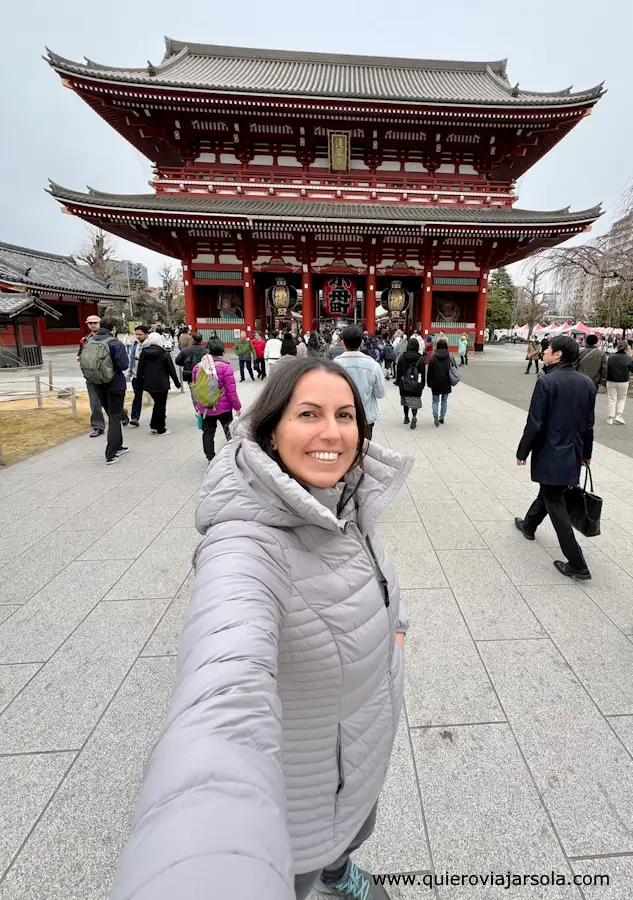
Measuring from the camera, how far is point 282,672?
38.2 inches

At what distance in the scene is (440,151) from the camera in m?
17.1

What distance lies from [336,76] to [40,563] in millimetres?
23934

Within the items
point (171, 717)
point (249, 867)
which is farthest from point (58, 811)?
point (249, 867)

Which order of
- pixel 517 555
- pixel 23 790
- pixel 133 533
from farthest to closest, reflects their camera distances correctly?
1. pixel 133 533
2. pixel 517 555
3. pixel 23 790

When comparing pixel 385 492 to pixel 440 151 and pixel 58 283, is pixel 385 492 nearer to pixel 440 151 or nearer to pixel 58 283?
pixel 440 151

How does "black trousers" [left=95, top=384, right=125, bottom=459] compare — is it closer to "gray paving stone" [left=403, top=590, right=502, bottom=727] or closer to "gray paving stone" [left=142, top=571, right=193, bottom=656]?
"gray paving stone" [left=142, top=571, right=193, bottom=656]

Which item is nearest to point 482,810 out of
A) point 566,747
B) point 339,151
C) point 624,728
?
point 566,747

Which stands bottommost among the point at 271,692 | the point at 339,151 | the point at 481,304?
the point at 271,692

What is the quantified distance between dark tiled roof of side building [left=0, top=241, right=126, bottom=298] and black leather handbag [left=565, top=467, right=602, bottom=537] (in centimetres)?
2206

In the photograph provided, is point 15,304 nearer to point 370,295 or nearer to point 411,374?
point 411,374

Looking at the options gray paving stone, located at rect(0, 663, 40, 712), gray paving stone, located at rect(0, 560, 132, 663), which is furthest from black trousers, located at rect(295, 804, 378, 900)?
gray paving stone, located at rect(0, 560, 132, 663)

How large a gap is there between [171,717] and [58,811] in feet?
4.95

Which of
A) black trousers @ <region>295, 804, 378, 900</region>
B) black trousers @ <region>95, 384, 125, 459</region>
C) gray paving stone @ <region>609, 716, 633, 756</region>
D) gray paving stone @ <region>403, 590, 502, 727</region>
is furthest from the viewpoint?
black trousers @ <region>95, 384, 125, 459</region>

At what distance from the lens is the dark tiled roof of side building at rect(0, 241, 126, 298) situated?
63.2 feet
